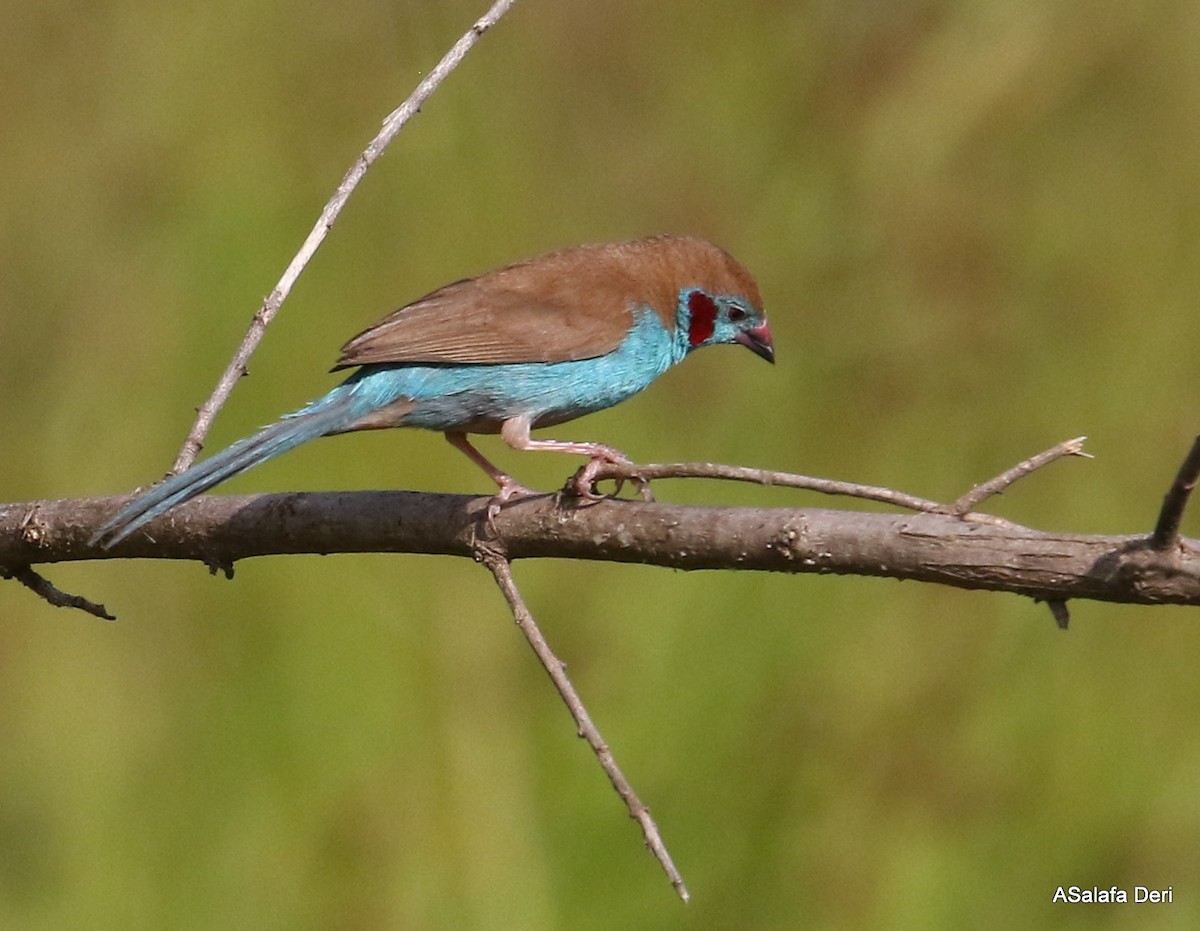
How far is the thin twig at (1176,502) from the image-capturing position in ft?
6.59

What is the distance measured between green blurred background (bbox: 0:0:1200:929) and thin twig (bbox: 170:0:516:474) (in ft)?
4.78

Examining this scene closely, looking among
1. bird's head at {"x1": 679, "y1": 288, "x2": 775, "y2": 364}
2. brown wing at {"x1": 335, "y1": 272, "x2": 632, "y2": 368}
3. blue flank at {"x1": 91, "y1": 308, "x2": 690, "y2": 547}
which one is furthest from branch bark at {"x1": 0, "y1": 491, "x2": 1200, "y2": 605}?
bird's head at {"x1": 679, "y1": 288, "x2": 775, "y2": 364}

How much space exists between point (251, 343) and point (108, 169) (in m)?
2.52

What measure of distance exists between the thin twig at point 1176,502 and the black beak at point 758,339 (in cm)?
280

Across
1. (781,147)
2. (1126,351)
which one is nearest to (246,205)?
(781,147)

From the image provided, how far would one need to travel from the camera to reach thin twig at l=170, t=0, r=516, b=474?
313cm

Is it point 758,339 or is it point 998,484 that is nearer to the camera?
point 998,484

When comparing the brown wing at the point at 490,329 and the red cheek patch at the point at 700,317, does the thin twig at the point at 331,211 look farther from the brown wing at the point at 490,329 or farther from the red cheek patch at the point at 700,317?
the red cheek patch at the point at 700,317

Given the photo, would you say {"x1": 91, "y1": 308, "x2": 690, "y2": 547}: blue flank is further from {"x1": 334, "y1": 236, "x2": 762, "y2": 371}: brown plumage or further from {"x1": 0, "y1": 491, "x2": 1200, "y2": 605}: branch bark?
{"x1": 0, "y1": 491, "x2": 1200, "y2": 605}: branch bark

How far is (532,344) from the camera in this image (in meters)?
4.23

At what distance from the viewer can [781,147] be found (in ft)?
17.5

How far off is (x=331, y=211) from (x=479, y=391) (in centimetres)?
102

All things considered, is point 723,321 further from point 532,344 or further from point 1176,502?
point 1176,502

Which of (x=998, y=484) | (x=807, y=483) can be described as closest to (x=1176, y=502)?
(x=998, y=484)
